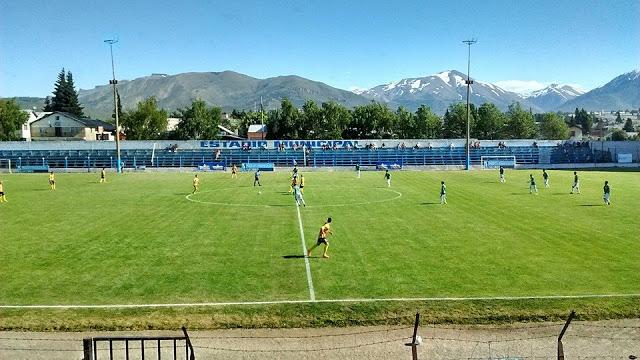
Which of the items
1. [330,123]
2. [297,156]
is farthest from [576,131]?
[297,156]

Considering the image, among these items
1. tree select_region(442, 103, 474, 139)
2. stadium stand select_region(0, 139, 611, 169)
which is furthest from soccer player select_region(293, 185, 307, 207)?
tree select_region(442, 103, 474, 139)

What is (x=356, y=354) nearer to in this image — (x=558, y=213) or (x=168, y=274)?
(x=168, y=274)

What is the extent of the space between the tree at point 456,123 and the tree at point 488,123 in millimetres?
2097

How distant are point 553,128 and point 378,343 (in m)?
131

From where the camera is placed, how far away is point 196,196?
143ft

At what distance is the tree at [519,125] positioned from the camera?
398 ft

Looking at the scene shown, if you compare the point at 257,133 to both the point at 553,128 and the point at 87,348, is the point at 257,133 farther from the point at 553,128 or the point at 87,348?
the point at 87,348

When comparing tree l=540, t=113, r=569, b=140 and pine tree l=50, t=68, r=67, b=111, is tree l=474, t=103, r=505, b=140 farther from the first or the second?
pine tree l=50, t=68, r=67, b=111

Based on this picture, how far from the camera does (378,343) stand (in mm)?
13977

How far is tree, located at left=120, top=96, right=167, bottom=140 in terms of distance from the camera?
363 feet

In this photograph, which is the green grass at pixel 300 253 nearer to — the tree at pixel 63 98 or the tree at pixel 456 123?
the tree at pixel 456 123

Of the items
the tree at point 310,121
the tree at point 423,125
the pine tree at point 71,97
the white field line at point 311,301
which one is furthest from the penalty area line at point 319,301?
the pine tree at point 71,97

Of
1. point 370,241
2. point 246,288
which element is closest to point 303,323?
point 246,288

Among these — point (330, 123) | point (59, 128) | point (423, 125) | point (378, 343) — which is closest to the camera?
point (378, 343)
